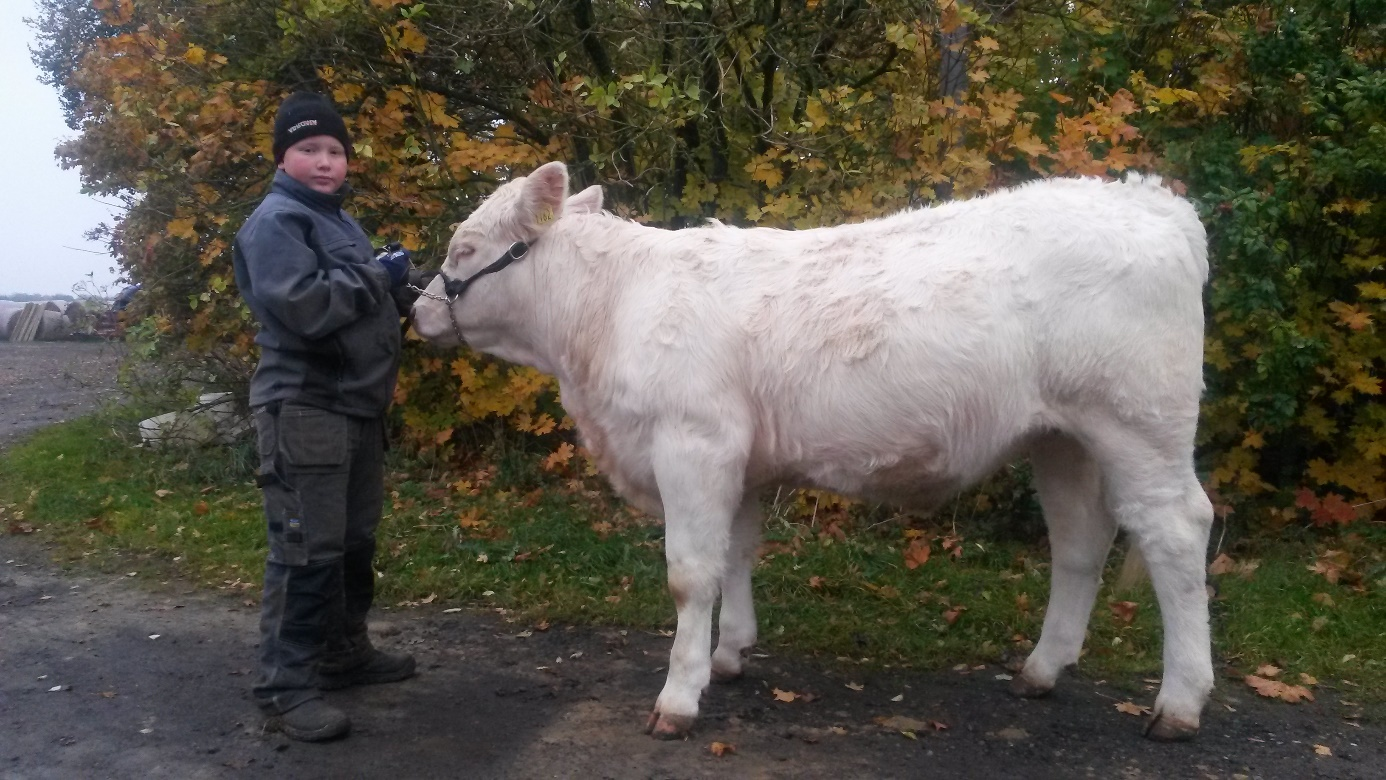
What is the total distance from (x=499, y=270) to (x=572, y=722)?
1850 mm

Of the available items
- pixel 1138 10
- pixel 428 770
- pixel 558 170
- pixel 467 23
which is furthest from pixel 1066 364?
pixel 467 23

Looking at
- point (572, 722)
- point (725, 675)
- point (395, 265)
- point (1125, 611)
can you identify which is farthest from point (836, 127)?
point (572, 722)

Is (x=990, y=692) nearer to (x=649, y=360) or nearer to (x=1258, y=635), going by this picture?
(x=1258, y=635)

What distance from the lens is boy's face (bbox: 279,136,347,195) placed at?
414 cm

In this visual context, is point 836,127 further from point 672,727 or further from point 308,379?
point 672,727

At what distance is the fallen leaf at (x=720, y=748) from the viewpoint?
381 cm

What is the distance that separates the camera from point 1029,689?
14.4ft

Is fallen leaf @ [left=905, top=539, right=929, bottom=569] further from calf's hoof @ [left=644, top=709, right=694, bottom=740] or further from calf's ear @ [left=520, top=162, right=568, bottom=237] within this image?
calf's ear @ [left=520, top=162, right=568, bottom=237]

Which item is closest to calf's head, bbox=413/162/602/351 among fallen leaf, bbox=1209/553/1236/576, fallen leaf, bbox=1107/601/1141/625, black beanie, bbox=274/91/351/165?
black beanie, bbox=274/91/351/165

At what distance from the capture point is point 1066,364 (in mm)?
3771

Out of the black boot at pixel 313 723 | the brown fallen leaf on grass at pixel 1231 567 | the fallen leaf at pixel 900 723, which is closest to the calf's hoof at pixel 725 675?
the fallen leaf at pixel 900 723

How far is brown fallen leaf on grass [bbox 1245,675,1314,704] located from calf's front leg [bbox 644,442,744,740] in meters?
2.39

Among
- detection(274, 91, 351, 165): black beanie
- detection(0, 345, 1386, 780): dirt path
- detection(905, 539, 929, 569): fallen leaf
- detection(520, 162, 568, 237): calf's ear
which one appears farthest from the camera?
detection(905, 539, 929, 569): fallen leaf

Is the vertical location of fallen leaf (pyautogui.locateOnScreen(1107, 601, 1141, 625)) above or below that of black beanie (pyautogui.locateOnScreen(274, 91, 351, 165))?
below
